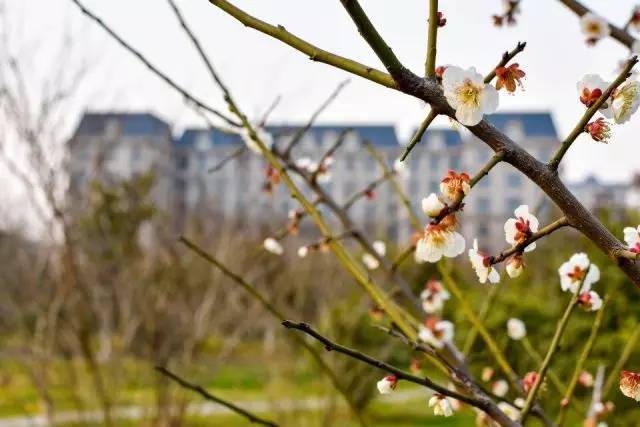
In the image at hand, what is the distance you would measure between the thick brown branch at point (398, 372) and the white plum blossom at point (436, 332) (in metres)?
0.69

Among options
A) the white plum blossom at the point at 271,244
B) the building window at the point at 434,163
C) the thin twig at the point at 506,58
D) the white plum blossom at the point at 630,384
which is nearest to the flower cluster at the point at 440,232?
the thin twig at the point at 506,58

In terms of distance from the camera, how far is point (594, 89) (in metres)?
0.75

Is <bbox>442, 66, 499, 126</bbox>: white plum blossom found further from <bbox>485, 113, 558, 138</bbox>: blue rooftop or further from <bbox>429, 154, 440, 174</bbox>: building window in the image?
<bbox>429, 154, 440, 174</bbox>: building window

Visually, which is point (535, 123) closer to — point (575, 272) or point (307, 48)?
point (575, 272)

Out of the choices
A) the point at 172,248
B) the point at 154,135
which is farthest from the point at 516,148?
the point at 154,135

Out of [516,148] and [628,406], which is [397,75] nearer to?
[516,148]

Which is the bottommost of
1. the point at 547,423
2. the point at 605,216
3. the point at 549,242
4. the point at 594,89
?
the point at 547,423

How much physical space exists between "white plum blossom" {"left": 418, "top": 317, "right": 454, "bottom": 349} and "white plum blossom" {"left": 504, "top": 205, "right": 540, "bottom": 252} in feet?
2.45

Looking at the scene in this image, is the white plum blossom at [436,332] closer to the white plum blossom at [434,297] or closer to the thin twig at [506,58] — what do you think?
the white plum blossom at [434,297]

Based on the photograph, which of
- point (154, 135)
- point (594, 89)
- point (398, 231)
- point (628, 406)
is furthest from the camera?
point (398, 231)

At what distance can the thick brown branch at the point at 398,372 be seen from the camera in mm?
654

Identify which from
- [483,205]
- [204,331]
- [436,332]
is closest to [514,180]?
[483,205]

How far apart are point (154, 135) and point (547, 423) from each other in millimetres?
A: 8303

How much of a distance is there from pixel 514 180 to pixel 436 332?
40.3 metres
